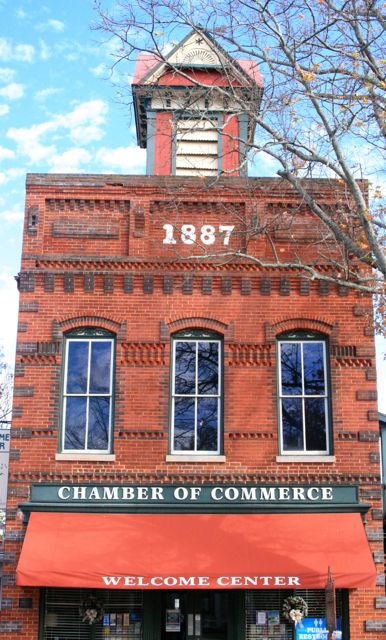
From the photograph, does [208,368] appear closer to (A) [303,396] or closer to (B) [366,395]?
(A) [303,396]

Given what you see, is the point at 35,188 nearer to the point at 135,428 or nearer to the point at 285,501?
the point at 135,428

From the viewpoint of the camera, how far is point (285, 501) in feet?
44.7

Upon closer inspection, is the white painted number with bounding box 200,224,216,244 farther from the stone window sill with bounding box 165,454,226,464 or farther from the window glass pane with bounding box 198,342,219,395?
the stone window sill with bounding box 165,454,226,464

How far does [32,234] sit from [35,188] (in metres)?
0.89

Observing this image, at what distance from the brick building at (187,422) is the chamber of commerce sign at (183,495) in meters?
0.02

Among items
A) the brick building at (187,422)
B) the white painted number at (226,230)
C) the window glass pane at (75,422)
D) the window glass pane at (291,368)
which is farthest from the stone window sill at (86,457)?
the white painted number at (226,230)

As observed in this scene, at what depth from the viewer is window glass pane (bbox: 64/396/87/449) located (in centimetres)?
1412

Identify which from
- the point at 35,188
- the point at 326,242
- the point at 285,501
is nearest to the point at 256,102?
the point at 326,242

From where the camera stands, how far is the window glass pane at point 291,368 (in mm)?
14422

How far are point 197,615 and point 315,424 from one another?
3.80 metres

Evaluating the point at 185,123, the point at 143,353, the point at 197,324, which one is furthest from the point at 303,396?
the point at 185,123

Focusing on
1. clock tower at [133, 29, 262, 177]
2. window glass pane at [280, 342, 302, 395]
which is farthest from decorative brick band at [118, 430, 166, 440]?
clock tower at [133, 29, 262, 177]

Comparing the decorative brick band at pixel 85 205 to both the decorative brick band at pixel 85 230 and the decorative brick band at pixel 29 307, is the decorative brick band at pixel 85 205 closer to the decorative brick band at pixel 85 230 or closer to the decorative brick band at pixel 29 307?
the decorative brick band at pixel 85 230

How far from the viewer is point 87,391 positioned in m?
14.3
